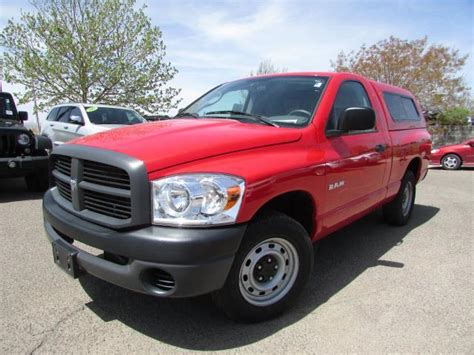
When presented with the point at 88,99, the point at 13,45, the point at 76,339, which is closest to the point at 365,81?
the point at 76,339

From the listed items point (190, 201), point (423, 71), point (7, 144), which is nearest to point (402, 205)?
point (190, 201)

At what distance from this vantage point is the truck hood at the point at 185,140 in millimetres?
2305

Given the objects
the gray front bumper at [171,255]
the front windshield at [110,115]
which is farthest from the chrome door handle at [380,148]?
the front windshield at [110,115]

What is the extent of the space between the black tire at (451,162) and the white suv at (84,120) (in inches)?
419

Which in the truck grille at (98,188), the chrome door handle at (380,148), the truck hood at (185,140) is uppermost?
the truck hood at (185,140)

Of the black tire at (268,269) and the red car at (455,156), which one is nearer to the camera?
the black tire at (268,269)

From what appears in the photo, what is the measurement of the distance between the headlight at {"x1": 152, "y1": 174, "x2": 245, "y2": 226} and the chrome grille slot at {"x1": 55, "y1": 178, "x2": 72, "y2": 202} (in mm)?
976

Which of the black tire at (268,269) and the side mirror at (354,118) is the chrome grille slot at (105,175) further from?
the side mirror at (354,118)

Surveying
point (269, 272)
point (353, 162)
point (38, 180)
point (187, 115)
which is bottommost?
point (38, 180)

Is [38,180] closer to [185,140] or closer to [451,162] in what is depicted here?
[185,140]

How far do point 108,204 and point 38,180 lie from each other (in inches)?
207

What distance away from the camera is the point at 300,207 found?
298 centimetres

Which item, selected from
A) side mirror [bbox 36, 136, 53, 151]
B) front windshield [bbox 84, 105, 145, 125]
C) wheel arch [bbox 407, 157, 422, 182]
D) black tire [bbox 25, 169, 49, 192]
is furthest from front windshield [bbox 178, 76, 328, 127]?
front windshield [bbox 84, 105, 145, 125]

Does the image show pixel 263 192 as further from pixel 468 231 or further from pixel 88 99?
pixel 88 99
